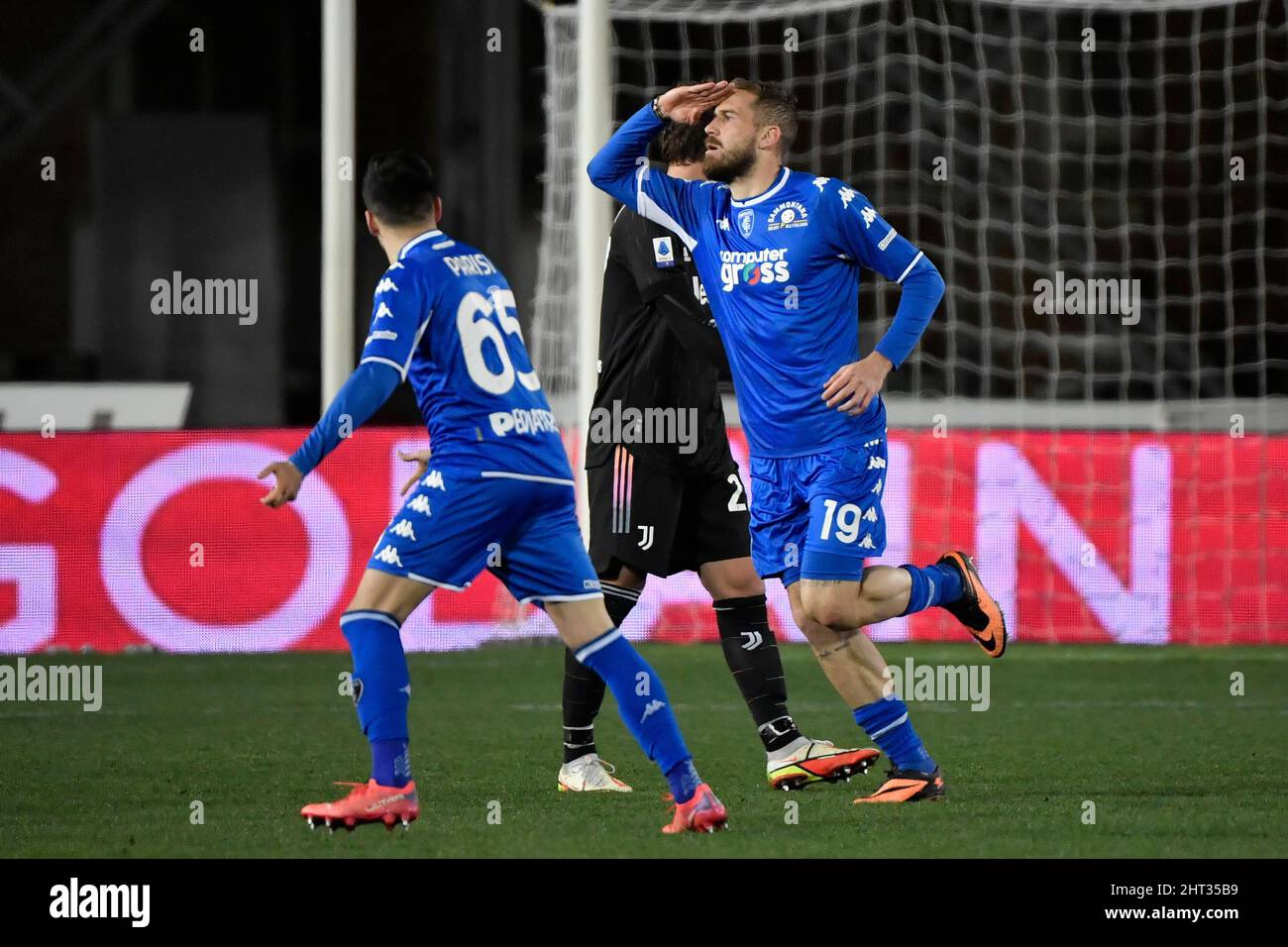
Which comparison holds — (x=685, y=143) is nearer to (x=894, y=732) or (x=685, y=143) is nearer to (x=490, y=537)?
(x=490, y=537)

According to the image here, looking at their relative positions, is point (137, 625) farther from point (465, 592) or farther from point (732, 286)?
point (732, 286)

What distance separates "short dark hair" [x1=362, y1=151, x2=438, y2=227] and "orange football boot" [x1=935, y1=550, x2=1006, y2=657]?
181 cm

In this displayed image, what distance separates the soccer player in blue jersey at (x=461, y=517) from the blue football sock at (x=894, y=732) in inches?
31.4

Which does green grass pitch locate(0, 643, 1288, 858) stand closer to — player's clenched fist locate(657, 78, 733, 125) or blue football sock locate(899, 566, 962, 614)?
blue football sock locate(899, 566, 962, 614)

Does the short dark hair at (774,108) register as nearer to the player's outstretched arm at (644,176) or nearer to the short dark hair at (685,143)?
the player's outstretched arm at (644,176)

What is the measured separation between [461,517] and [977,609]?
167cm

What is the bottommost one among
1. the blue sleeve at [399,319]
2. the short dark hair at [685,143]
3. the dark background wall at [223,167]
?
the blue sleeve at [399,319]

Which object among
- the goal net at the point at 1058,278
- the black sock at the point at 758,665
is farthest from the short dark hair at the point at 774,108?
the goal net at the point at 1058,278

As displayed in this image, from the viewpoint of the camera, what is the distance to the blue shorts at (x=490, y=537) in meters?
4.59

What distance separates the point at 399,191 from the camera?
4.71 metres

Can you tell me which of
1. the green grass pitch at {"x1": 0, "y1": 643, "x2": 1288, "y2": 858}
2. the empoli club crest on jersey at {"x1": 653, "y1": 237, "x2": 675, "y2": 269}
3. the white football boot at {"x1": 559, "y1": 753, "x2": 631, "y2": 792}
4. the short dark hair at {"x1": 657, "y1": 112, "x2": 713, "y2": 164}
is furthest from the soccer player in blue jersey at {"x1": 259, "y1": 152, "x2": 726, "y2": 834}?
the short dark hair at {"x1": 657, "y1": 112, "x2": 713, "y2": 164}

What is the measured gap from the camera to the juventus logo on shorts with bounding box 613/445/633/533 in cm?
581
